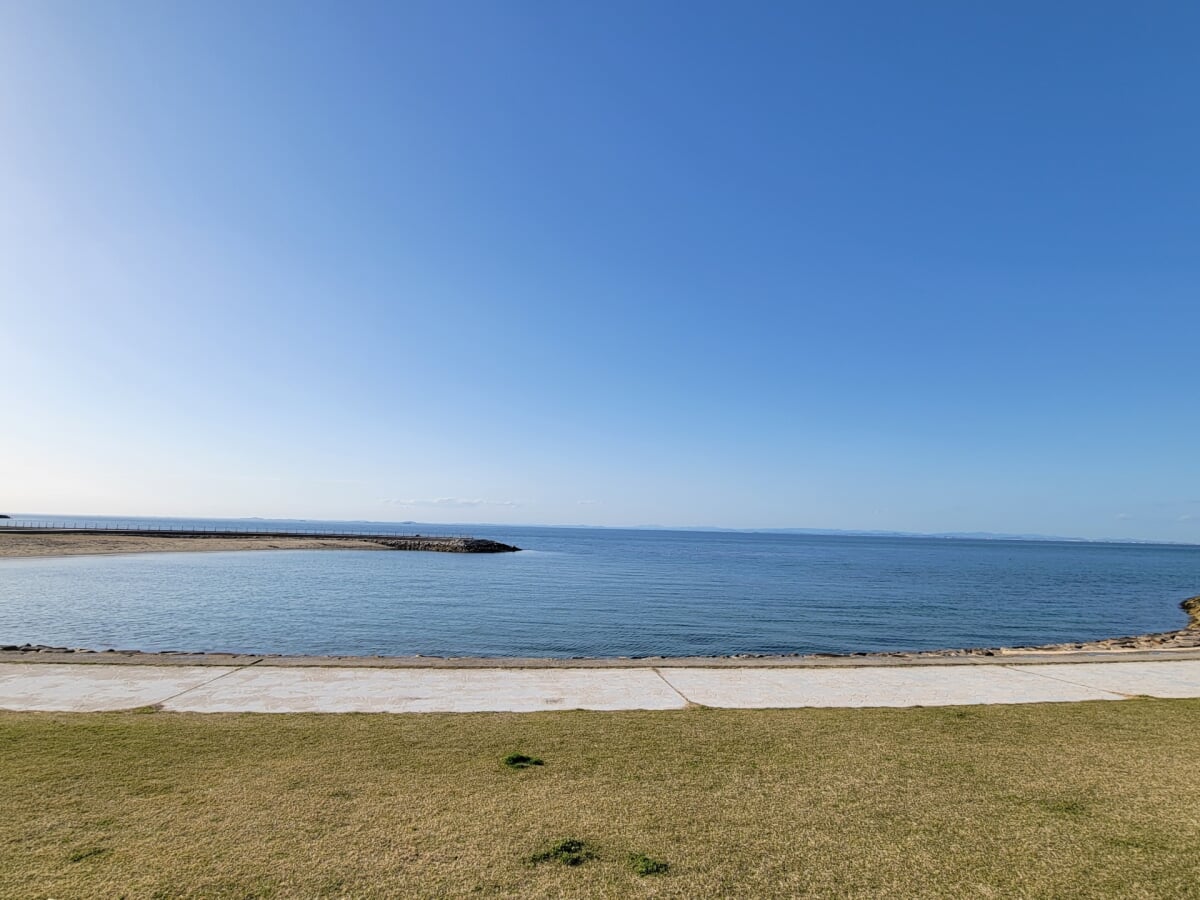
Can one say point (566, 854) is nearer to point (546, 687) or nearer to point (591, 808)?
point (591, 808)

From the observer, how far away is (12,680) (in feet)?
37.3

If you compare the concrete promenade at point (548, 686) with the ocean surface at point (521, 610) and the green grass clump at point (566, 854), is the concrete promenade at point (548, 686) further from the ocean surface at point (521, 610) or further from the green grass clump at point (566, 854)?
the ocean surface at point (521, 610)

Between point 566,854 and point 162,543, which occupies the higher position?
point 566,854

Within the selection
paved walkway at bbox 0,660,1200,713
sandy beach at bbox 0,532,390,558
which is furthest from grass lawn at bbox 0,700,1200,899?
sandy beach at bbox 0,532,390,558

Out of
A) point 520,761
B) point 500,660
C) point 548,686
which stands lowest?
point 500,660

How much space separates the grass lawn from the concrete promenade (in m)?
1.37

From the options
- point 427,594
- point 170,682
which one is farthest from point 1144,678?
point 427,594

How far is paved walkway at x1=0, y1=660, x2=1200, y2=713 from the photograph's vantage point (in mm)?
10172

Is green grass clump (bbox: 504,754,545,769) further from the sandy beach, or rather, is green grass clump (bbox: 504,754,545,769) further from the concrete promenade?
the sandy beach

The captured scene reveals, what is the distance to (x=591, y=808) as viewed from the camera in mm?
5816

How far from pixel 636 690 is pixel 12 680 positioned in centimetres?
1099

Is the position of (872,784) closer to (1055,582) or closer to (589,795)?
(589,795)

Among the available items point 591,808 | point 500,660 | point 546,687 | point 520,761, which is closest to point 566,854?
point 591,808

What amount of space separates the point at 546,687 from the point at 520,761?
15.3ft
